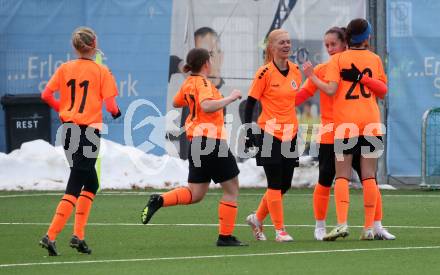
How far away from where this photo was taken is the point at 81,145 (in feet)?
34.3

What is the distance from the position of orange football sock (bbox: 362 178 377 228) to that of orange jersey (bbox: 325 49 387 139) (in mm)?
449

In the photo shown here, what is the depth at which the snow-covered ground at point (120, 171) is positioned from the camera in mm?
19750

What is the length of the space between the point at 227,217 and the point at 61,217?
156 cm

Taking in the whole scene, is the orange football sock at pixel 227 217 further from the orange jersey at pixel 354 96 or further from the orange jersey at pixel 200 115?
the orange jersey at pixel 354 96

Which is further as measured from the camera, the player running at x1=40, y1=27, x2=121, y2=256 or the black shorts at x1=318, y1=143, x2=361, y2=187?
the black shorts at x1=318, y1=143, x2=361, y2=187

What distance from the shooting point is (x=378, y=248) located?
10.6 metres

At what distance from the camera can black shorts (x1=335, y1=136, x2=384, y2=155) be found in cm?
1148

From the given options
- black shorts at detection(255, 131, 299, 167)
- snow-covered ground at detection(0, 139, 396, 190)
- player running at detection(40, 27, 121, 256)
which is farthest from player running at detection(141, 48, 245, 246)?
snow-covered ground at detection(0, 139, 396, 190)

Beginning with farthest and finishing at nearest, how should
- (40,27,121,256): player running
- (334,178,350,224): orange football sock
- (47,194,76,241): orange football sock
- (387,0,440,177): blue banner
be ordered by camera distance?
1. (387,0,440,177): blue banner
2. (334,178,350,224): orange football sock
3. (40,27,121,256): player running
4. (47,194,76,241): orange football sock

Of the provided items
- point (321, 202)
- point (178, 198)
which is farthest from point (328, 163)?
point (178, 198)

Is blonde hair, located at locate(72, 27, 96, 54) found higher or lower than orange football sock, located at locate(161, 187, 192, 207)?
higher

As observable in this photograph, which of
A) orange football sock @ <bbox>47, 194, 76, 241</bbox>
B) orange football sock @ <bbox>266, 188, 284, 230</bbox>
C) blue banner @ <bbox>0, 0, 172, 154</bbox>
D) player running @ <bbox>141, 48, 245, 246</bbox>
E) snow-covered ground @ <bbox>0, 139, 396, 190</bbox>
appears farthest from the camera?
blue banner @ <bbox>0, 0, 172, 154</bbox>

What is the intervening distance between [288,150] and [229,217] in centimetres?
90

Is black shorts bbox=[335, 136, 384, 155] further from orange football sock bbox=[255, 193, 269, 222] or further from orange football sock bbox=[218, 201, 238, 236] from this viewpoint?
orange football sock bbox=[218, 201, 238, 236]
